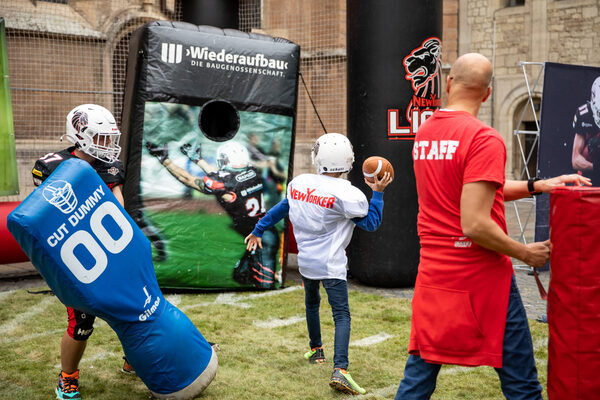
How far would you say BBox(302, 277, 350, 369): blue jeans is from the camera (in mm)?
3973

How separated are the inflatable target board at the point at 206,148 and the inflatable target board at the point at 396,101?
30.5 inches

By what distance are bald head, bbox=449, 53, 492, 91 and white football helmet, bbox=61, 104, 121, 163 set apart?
2079 millimetres

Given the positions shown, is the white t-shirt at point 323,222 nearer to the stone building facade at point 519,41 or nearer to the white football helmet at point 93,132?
the white football helmet at point 93,132

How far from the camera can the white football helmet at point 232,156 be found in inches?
260

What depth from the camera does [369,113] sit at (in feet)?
22.4

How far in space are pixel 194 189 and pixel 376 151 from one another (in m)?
1.88

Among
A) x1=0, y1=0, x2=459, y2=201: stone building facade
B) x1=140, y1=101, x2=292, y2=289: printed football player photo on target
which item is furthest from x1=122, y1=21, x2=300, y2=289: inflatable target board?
x1=0, y1=0, x2=459, y2=201: stone building facade

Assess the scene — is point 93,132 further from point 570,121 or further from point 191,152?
point 570,121

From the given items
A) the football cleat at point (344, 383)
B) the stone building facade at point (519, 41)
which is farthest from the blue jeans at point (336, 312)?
the stone building facade at point (519, 41)

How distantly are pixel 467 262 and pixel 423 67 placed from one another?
4.43 metres

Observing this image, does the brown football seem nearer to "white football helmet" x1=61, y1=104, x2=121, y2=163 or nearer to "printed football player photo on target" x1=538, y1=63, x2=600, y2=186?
"white football helmet" x1=61, y1=104, x2=121, y2=163

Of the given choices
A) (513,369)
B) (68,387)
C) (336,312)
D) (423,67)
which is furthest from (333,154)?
(423,67)

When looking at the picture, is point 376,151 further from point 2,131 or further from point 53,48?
point 53,48

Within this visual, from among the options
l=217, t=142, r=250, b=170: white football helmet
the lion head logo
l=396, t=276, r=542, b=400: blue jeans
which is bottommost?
l=396, t=276, r=542, b=400: blue jeans
